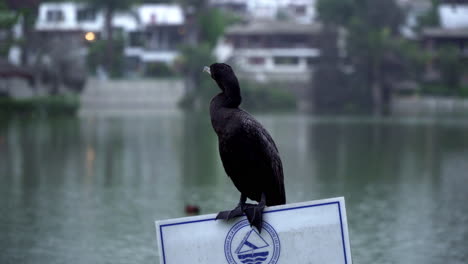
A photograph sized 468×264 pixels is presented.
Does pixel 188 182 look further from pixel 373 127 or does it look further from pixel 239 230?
pixel 373 127

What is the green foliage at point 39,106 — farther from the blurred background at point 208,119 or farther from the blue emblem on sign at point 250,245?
the blue emblem on sign at point 250,245

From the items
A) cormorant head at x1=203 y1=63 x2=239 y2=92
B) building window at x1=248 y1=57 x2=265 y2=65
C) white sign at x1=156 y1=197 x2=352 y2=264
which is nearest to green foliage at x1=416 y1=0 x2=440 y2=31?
building window at x1=248 y1=57 x2=265 y2=65

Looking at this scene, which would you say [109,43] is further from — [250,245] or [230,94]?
[250,245]

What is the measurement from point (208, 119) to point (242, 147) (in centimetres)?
3404

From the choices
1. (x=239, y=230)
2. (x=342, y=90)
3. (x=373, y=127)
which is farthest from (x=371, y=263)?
(x=342, y=90)

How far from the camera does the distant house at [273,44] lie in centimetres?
6406

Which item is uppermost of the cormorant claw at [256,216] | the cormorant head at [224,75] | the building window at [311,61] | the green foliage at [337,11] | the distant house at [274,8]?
the distant house at [274,8]

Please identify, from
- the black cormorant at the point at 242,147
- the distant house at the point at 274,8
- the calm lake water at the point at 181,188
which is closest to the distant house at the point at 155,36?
the distant house at the point at 274,8

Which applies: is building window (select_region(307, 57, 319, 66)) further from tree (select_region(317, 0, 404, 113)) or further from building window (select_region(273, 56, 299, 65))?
tree (select_region(317, 0, 404, 113))

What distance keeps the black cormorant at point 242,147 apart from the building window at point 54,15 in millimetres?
59481

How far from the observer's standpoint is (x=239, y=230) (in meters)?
4.57

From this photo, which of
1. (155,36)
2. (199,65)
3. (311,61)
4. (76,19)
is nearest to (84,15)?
(76,19)

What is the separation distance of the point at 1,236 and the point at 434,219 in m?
4.65

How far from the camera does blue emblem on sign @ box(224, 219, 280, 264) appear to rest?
4547mm
